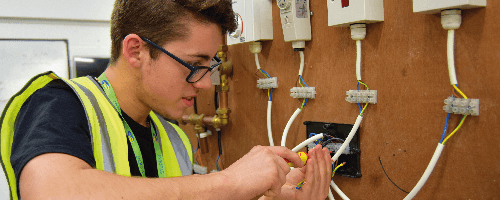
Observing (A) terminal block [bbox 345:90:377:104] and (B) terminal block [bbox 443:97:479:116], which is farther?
(A) terminal block [bbox 345:90:377:104]

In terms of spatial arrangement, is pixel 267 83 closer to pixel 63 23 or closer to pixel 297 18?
pixel 297 18

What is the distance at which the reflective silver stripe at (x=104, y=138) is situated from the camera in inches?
29.3

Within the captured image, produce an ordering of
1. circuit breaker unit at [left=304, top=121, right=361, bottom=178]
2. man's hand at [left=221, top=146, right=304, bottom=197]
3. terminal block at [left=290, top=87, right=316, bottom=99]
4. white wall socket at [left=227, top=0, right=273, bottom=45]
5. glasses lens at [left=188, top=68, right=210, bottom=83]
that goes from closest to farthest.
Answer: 1. man's hand at [left=221, top=146, right=304, bottom=197]
2. glasses lens at [left=188, top=68, right=210, bottom=83]
3. circuit breaker unit at [left=304, top=121, right=361, bottom=178]
4. terminal block at [left=290, top=87, right=316, bottom=99]
5. white wall socket at [left=227, top=0, right=273, bottom=45]

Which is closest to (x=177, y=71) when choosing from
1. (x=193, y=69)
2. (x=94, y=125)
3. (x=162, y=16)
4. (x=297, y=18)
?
(x=193, y=69)

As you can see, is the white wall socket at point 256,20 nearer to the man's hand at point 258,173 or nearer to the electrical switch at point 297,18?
the electrical switch at point 297,18

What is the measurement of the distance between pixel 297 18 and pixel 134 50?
56 cm

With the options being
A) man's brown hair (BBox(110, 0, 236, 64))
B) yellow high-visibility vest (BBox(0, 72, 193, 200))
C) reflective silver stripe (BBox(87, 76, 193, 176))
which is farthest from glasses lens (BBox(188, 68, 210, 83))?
reflective silver stripe (BBox(87, 76, 193, 176))

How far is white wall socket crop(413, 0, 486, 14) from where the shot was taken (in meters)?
0.71

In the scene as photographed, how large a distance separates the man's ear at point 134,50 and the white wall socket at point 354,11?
56 cm

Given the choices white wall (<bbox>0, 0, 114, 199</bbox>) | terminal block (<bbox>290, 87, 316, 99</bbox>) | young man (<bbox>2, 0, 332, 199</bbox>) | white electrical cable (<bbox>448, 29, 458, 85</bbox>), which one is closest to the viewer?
young man (<bbox>2, 0, 332, 199</bbox>)

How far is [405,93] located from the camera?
2.97 ft

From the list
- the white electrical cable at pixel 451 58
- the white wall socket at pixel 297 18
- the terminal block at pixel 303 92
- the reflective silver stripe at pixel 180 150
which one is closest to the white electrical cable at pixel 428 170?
the white electrical cable at pixel 451 58

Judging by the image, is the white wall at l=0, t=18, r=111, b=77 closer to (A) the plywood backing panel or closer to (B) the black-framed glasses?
(A) the plywood backing panel

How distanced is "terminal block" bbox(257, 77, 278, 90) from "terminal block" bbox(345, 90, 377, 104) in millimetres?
335
